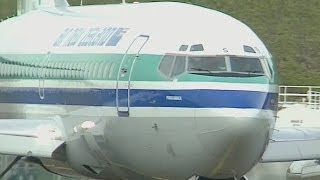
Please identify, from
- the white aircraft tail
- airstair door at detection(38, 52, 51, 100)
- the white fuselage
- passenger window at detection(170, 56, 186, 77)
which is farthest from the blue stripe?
the white aircraft tail

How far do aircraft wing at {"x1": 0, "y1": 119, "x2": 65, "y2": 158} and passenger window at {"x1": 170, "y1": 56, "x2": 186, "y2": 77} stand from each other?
121 inches

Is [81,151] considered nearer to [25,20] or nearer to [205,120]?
[205,120]

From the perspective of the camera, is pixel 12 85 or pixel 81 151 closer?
pixel 81 151

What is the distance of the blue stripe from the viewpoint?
48.0 ft

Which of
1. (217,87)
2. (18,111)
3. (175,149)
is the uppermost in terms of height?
(217,87)

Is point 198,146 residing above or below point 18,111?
above

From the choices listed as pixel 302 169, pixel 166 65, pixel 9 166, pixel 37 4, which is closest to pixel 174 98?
pixel 166 65

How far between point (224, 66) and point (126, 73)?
195 cm

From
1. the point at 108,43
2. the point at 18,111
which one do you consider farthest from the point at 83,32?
the point at 18,111

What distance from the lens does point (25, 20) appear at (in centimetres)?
2195

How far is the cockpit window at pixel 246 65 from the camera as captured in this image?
15.2 m

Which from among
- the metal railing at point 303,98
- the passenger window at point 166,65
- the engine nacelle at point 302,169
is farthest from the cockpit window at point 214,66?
the metal railing at point 303,98

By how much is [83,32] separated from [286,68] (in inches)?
1700

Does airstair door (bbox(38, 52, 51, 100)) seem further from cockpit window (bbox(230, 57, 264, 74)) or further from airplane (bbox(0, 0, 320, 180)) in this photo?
cockpit window (bbox(230, 57, 264, 74))
